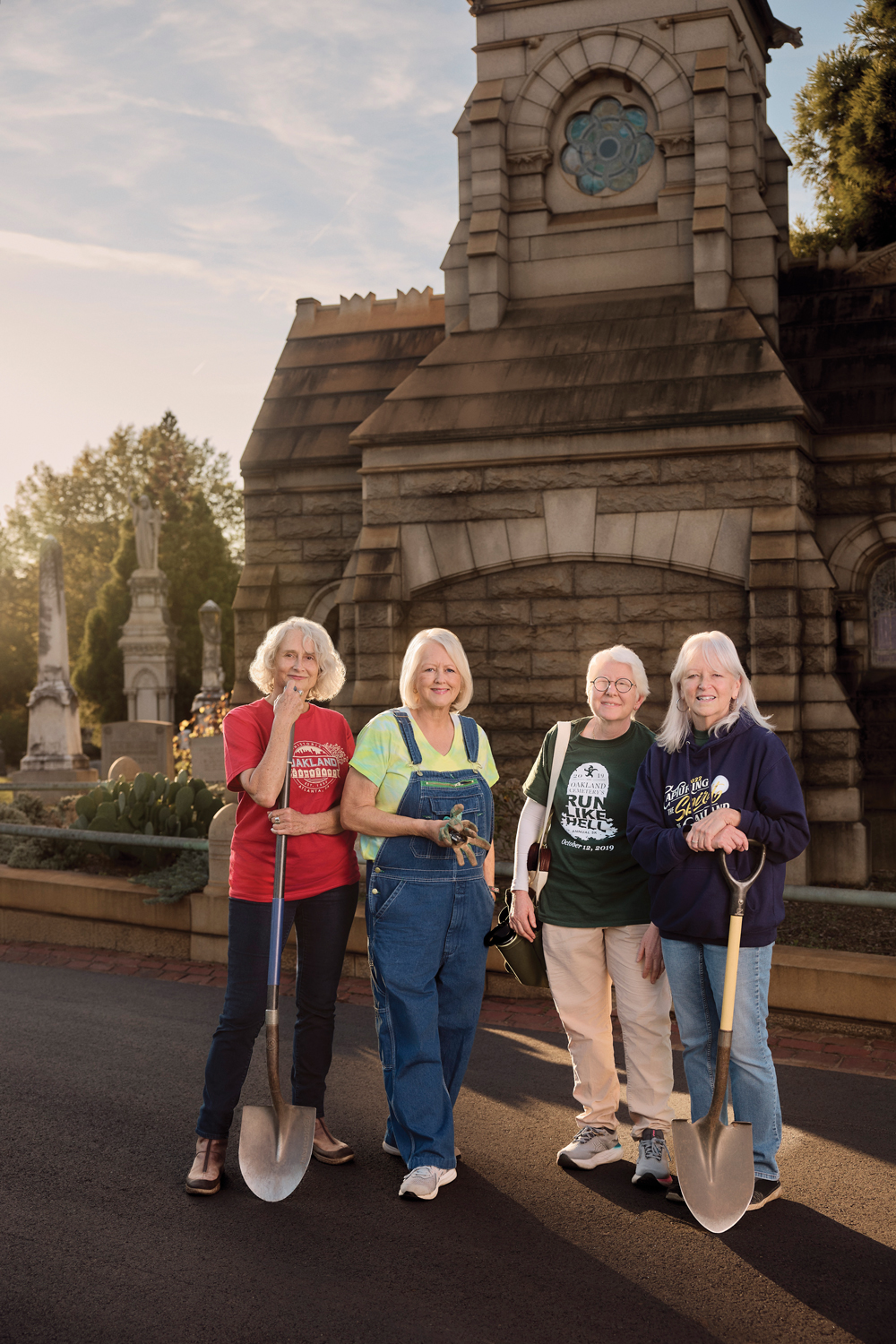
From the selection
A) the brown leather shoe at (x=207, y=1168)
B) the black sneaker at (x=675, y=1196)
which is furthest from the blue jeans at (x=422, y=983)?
the black sneaker at (x=675, y=1196)

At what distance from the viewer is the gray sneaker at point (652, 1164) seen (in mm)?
4000

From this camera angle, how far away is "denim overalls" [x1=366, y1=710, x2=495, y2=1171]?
4012 millimetres

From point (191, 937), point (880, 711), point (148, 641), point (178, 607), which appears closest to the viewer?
point (191, 937)

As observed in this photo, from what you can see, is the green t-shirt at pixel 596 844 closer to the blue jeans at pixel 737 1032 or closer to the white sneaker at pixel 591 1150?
the blue jeans at pixel 737 1032

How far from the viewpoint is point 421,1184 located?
3902 millimetres

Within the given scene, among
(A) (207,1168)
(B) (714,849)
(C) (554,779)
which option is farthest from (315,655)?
(A) (207,1168)

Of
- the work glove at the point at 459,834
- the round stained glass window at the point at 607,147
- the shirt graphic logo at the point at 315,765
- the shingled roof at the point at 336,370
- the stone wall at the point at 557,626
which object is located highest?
the round stained glass window at the point at 607,147

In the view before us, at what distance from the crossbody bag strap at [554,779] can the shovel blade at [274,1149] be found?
111 cm

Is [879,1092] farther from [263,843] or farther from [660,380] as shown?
[660,380]

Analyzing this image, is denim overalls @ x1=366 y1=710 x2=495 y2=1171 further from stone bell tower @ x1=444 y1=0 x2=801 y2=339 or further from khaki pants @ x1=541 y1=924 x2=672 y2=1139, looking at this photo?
stone bell tower @ x1=444 y1=0 x2=801 y2=339

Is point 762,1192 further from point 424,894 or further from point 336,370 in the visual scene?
point 336,370

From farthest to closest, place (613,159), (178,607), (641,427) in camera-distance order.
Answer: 1. (178,607)
2. (613,159)
3. (641,427)

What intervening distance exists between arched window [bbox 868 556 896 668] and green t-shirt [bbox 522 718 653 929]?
7097 mm

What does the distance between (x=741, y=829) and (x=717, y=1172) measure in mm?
1038
